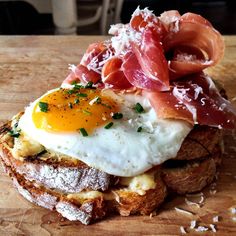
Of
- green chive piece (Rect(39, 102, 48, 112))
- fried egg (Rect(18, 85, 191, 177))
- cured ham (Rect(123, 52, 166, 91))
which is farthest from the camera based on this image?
cured ham (Rect(123, 52, 166, 91))

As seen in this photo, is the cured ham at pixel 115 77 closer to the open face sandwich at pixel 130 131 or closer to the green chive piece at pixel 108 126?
the open face sandwich at pixel 130 131

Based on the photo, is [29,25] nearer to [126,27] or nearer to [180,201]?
[126,27]

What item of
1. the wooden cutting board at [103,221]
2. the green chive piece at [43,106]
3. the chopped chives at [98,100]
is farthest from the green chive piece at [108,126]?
the wooden cutting board at [103,221]

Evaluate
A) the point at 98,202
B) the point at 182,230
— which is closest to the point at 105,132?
the point at 98,202

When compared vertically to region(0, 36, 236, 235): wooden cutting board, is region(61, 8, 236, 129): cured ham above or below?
above

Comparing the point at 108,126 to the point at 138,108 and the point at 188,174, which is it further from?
the point at 188,174

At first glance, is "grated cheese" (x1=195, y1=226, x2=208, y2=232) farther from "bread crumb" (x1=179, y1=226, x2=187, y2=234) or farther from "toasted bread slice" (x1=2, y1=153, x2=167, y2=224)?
"toasted bread slice" (x1=2, y1=153, x2=167, y2=224)

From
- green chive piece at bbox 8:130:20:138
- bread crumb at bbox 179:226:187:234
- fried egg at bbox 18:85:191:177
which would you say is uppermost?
fried egg at bbox 18:85:191:177

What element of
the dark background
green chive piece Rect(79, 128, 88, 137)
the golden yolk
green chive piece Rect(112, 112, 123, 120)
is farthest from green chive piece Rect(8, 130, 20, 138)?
the dark background
